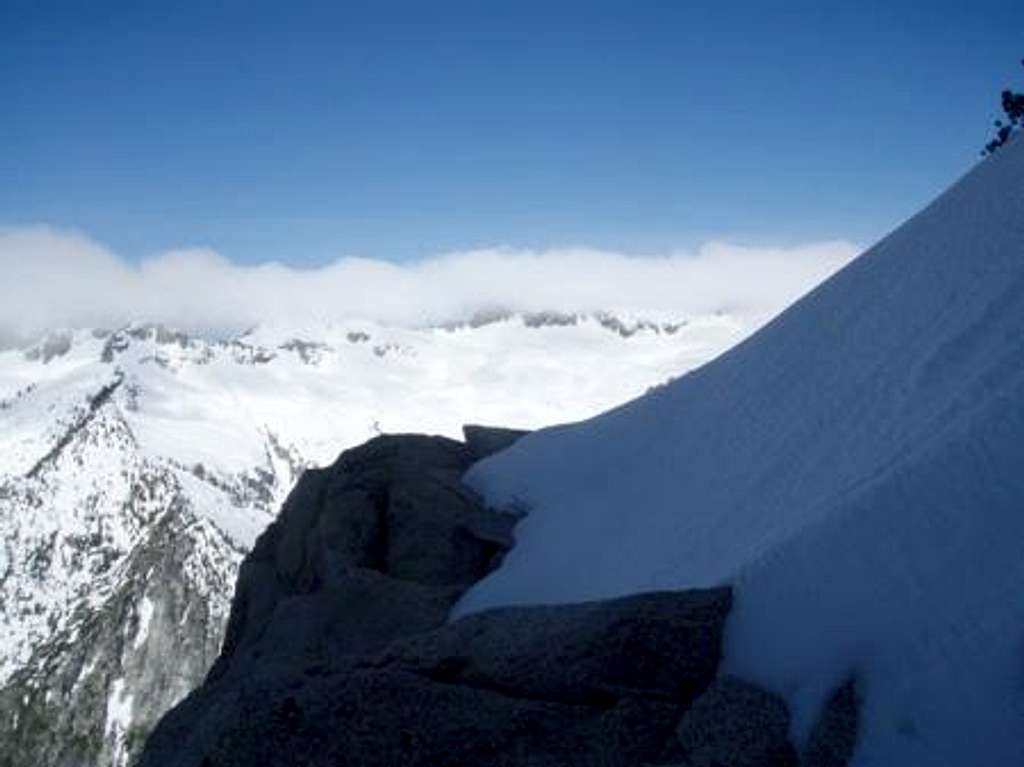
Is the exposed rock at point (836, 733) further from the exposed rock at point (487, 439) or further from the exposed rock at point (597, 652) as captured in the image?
the exposed rock at point (487, 439)

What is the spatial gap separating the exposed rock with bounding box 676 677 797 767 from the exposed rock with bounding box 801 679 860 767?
35cm

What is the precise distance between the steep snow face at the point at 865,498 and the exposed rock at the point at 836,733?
0.15 m

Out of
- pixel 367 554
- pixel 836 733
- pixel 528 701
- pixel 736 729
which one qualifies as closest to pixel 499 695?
pixel 528 701

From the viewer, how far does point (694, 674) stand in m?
11.4

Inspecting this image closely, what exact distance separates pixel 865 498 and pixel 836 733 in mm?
3275

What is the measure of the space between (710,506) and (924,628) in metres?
7.84

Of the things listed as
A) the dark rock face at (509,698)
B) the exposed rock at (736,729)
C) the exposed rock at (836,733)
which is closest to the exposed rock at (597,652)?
the dark rock face at (509,698)

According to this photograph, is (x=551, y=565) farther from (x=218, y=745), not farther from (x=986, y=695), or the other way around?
(x=986, y=695)

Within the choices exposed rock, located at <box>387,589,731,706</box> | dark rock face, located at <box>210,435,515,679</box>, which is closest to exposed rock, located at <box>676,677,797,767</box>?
exposed rock, located at <box>387,589,731,706</box>

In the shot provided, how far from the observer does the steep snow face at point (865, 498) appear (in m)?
9.51

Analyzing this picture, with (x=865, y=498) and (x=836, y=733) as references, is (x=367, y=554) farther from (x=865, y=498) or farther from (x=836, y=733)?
(x=836, y=733)

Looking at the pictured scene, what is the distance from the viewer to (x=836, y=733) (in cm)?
949

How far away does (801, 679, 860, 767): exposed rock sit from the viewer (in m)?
9.33

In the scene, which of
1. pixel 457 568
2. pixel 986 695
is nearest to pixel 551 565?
pixel 457 568
